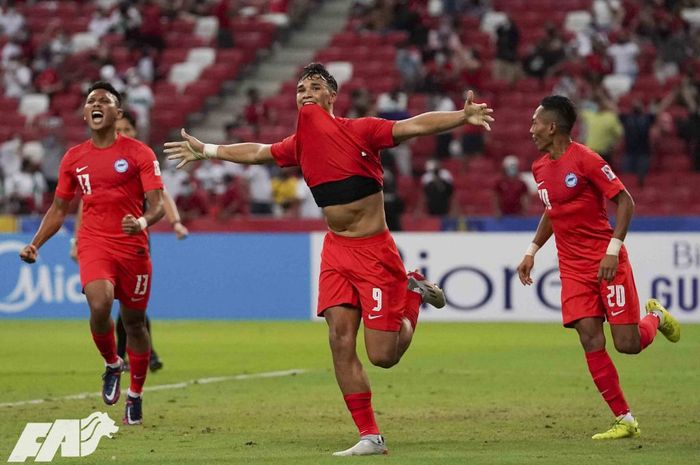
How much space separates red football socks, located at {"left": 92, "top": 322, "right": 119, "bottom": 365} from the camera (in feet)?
39.2

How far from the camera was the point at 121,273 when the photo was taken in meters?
11.9

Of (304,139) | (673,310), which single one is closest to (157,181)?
(304,139)

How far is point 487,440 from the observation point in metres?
10.6

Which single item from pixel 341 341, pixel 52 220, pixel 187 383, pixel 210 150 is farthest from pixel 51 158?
pixel 341 341

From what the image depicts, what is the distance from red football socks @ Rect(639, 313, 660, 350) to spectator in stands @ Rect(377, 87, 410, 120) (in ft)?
53.7

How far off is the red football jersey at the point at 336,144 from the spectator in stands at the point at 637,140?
57.6ft

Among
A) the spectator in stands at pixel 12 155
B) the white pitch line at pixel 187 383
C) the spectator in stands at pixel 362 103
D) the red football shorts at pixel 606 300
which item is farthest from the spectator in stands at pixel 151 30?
the red football shorts at pixel 606 300

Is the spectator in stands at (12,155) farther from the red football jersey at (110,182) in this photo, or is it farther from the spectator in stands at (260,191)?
the red football jersey at (110,182)

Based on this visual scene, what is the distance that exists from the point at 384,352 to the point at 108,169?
10.00 ft

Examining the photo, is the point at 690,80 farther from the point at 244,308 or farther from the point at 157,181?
the point at 157,181

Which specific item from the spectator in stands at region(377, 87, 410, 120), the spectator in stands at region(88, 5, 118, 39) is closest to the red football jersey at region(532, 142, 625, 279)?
the spectator in stands at region(377, 87, 410, 120)

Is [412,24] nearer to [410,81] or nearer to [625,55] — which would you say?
[410,81]

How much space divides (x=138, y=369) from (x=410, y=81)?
1902 centimetres

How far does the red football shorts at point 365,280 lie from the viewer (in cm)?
999
